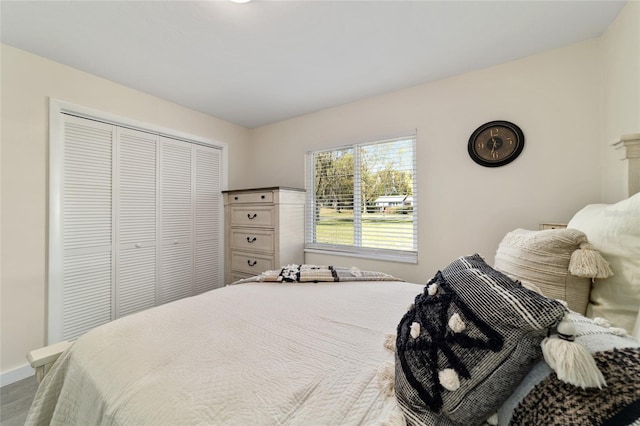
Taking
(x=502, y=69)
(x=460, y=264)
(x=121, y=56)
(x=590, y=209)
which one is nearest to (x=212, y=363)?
(x=460, y=264)

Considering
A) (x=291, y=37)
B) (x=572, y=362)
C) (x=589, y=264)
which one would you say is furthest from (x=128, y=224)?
(x=589, y=264)

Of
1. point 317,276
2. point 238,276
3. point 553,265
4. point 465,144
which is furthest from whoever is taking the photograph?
point 238,276

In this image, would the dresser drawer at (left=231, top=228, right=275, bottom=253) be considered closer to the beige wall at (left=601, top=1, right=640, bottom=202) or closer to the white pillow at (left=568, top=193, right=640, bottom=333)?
the white pillow at (left=568, top=193, right=640, bottom=333)

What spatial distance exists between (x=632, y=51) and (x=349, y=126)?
6.81ft

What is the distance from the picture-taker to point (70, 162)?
2.21 metres

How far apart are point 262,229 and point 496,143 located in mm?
2478

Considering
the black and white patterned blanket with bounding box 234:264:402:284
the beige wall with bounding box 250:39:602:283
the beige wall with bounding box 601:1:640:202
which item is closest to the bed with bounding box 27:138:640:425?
the black and white patterned blanket with bounding box 234:264:402:284

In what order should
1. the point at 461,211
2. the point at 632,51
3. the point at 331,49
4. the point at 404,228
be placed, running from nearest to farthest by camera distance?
the point at 632,51 → the point at 331,49 → the point at 461,211 → the point at 404,228

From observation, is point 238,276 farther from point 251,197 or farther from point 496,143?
point 496,143

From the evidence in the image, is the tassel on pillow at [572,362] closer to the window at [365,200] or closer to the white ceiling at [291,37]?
the white ceiling at [291,37]

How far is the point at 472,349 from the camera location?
557mm

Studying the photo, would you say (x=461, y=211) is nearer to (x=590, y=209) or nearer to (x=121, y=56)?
(x=590, y=209)

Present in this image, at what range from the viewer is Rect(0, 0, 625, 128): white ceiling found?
1.55 metres

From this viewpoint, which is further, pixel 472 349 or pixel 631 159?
pixel 631 159
